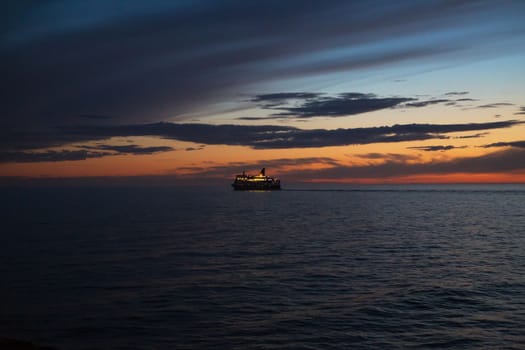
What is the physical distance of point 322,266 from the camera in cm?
3734

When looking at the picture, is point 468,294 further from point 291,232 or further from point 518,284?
point 291,232

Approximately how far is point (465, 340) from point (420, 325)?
2.31 m

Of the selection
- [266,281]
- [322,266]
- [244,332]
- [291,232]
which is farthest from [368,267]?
[291,232]

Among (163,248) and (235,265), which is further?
(163,248)

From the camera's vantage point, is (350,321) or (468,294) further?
(468,294)

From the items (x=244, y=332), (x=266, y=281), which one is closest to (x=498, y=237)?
(x=266, y=281)

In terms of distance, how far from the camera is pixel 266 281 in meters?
31.6

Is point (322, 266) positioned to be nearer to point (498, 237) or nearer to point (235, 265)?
point (235, 265)

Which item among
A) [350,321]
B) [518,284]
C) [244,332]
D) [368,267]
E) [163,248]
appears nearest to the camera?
[244,332]

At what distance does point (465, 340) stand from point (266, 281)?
14.3 metres

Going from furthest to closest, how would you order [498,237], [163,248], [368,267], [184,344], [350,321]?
[498,237]
[163,248]
[368,267]
[350,321]
[184,344]

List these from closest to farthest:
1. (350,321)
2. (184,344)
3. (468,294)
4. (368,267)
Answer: (184,344), (350,321), (468,294), (368,267)

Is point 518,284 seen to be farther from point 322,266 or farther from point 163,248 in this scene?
point 163,248

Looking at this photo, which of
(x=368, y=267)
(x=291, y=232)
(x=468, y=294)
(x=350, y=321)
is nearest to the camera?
(x=350, y=321)
